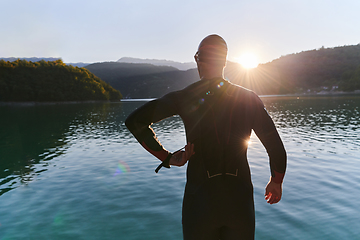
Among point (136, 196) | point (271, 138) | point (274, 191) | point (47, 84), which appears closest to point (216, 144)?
point (271, 138)

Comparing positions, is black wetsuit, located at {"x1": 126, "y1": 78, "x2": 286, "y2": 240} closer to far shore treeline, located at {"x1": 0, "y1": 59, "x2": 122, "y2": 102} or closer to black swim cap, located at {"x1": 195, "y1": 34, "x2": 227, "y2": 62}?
black swim cap, located at {"x1": 195, "y1": 34, "x2": 227, "y2": 62}

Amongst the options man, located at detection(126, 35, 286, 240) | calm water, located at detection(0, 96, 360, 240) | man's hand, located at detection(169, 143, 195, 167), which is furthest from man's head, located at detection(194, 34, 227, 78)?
calm water, located at detection(0, 96, 360, 240)

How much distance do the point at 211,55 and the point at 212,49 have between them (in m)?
0.05

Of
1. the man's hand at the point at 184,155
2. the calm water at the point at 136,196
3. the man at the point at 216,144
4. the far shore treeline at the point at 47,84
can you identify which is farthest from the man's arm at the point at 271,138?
the far shore treeline at the point at 47,84

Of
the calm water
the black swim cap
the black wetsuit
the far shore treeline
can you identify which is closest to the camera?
the black wetsuit

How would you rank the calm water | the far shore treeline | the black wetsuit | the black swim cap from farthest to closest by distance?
the far shore treeline, the calm water, the black swim cap, the black wetsuit

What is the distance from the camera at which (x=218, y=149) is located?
7.06 feet

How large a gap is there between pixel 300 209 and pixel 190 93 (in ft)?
21.7

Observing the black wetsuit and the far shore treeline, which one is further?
the far shore treeline

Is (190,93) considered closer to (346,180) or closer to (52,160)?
(346,180)

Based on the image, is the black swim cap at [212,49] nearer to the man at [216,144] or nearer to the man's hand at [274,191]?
the man at [216,144]

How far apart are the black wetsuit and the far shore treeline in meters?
136

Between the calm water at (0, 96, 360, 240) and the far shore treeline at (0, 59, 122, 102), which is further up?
the far shore treeline at (0, 59, 122, 102)

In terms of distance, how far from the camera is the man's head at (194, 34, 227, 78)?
88.2 inches
